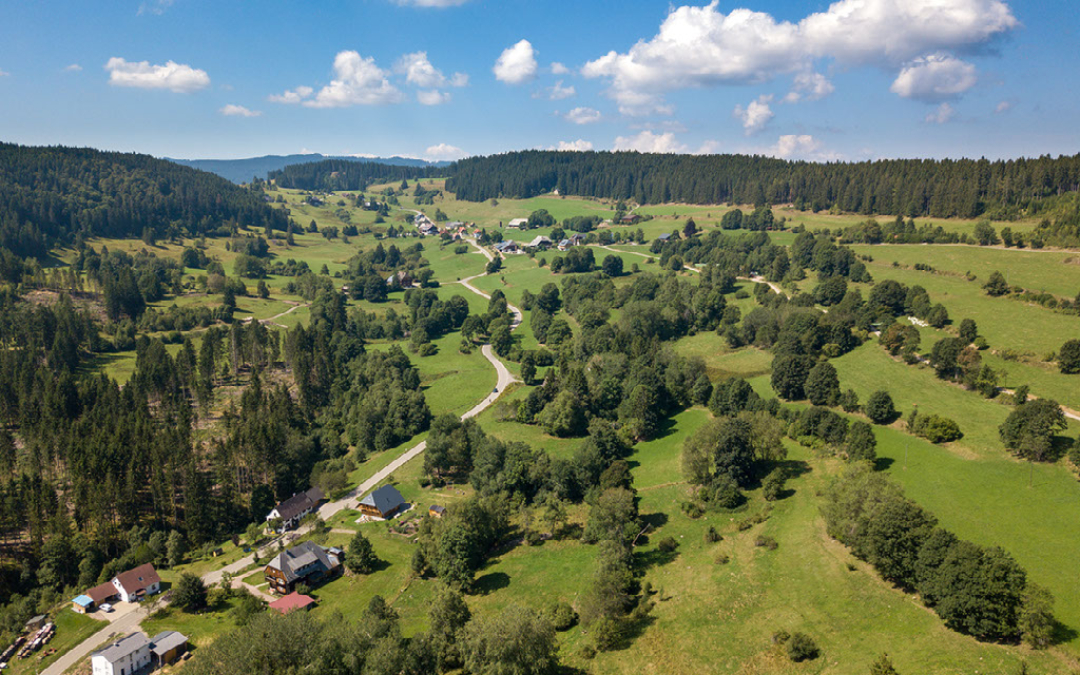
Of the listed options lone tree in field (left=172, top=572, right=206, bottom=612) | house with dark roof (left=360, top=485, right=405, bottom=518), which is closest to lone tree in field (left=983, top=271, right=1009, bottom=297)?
house with dark roof (left=360, top=485, right=405, bottom=518)

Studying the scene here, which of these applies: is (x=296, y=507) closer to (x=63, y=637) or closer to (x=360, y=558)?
(x=360, y=558)

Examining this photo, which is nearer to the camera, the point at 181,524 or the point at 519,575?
the point at 519,575

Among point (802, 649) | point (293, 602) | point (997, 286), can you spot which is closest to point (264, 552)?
point (293, 602)

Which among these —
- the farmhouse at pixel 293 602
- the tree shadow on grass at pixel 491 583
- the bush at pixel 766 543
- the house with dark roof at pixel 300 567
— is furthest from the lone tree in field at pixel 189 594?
the bush at pixel 766 543

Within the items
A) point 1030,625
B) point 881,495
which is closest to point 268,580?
point 881,495

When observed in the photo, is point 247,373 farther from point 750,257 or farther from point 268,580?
point 750,257
